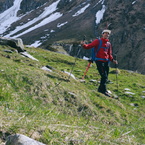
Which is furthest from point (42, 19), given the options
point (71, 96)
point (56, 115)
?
point (56, 115)

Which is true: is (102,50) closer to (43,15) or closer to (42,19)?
(42,19)

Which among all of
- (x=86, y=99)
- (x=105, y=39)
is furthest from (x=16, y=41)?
(x=86, y=99)

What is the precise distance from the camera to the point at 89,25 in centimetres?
12450

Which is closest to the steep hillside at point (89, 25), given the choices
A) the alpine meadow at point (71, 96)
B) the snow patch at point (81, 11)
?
the snow patch at point (81, 11)

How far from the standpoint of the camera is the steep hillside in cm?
9044

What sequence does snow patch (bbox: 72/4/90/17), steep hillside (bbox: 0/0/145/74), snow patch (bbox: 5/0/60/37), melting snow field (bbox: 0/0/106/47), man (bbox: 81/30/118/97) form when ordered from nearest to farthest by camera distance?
man (bbox: 81/30/118/97) → steep hillside (bbox: 0/0/145/74) → melting snow field (bbox: 0/0/106/47) → snow patch (bbox: 72/4/90/17) → snow patch (bbox: 5/0/60/37)

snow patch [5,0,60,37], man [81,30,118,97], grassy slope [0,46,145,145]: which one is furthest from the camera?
snow patch [5,0,60,37]

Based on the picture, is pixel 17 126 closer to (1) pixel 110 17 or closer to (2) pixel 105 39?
(2) pixel 105 39

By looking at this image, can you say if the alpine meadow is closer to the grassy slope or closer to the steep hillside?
the grassy slope

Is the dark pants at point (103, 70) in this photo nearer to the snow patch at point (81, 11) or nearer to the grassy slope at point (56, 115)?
the grassy slope at point (56, 115)

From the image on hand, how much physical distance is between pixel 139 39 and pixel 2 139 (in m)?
94.9

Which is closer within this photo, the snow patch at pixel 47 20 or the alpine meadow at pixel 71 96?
the alpine meadow at pixel 71 96

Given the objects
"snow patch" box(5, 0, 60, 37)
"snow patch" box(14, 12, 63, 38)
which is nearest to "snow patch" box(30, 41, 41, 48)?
"snow patch" box(14, 12, 63, 38)

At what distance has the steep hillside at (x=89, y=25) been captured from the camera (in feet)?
297
